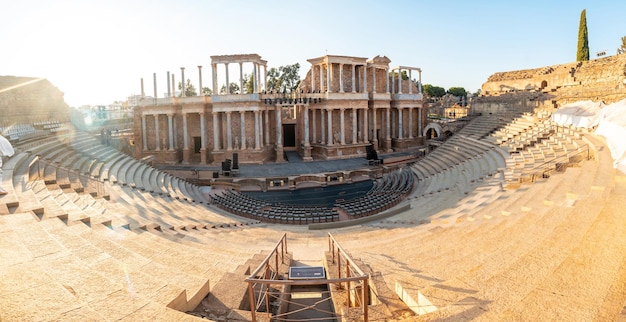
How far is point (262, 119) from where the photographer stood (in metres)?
39.0

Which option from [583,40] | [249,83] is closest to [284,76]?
[249,83]

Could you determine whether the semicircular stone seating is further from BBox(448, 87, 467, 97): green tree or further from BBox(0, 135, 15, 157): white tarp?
BBox(448, 87, 467, 97): green tree

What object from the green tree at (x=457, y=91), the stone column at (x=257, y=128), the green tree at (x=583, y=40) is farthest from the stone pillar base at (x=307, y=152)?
the green tree at (x=457, y=91)

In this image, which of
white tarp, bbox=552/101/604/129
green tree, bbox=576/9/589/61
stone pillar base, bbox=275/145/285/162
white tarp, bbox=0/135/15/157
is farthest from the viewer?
green tree, bbox=576/9/589/61

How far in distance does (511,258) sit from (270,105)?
3274 centimetres

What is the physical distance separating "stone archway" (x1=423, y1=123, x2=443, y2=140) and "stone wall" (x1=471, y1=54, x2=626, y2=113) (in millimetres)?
6092

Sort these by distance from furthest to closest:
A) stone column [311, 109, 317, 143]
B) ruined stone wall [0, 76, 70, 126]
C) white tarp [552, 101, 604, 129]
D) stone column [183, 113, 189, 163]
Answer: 1. stone column [311, 109, 317, 143]
2. stone column [183, 113, 189, 163]
3. ruined stone wall [0, 76, 70, 126]
4. white tarp [552, 101, 604, 129]

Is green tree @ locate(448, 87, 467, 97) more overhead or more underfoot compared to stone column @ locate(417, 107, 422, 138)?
more overhead

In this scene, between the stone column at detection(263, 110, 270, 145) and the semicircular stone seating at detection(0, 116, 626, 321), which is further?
the stone column at detection(263, 110, 270, 145)

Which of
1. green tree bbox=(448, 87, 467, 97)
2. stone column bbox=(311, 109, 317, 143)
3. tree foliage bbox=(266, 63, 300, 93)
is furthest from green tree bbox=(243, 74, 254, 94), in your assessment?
green tree bbox=(448, 87, 467, 97)

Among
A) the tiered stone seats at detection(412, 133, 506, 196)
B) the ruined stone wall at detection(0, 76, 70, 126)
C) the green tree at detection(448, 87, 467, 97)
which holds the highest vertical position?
the green tree at detection(448, 87, 467, 97)

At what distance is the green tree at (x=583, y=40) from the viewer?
48.1 meters

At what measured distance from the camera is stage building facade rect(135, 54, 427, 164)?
120 feet

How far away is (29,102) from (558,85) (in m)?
55.3
